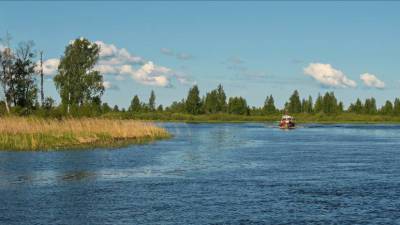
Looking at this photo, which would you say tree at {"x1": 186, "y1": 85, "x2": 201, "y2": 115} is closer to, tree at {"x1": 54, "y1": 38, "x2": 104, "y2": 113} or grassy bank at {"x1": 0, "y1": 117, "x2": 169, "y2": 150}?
tree at {"x1": 54, "y1": 38, "x2": 104, "y2": 113}

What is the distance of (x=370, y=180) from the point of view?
28.1 m

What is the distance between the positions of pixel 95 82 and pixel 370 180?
243ft

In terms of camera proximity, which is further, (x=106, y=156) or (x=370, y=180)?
(x=106, y=156)

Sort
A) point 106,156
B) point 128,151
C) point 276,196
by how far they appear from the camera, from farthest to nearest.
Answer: point 128,151 < point 106,156 < point 276,196

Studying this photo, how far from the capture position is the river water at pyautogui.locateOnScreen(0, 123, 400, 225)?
18.8 meters

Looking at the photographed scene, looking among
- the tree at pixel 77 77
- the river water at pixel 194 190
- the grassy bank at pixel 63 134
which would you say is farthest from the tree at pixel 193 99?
the river water at pixel 194 190

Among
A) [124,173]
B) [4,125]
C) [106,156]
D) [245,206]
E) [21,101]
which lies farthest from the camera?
[21,101]

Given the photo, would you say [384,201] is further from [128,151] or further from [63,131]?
[63,131]

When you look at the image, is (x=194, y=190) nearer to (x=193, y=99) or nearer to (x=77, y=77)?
(x=77, y=77)

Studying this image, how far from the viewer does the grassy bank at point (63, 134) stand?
45938mm

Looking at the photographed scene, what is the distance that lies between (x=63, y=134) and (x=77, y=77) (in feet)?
155

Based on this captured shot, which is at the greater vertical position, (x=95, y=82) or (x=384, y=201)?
(x=95, y=82)

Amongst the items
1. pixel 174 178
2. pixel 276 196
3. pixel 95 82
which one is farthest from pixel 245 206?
pixel 95 82

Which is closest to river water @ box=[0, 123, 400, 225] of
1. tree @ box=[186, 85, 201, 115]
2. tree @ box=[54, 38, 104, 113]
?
tree @ box=[54, 38, 104, 113]
